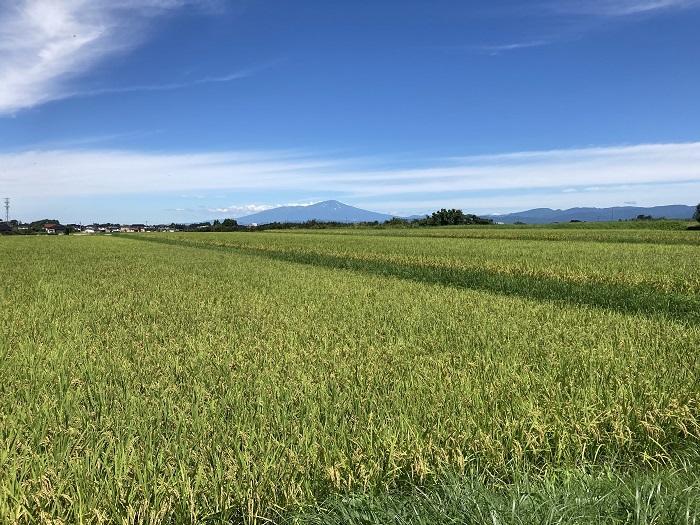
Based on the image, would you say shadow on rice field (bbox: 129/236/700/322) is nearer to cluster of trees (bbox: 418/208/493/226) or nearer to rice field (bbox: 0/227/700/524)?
rice field (bbox: 0/227/700/524)

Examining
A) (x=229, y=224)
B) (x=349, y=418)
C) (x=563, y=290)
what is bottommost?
(x=563, y=290)

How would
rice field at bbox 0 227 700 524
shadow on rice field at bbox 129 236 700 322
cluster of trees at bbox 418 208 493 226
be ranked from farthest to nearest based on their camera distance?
cluster of trees at bbox 418 208 493 226 → shadow on rice field at bbox 129 236 700 322 → rice field at bbox 0 227 700 524

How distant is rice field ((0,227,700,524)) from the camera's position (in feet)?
9.31

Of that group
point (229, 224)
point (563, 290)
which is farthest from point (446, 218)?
point (563, 290)

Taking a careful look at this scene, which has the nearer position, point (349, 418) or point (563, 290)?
point (349, 418)

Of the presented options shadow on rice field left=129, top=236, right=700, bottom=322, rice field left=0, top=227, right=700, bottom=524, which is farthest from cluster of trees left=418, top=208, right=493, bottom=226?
rice field left=0, top=227, right=700, bottom=524

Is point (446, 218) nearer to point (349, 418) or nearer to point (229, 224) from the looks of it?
point (229, 224)

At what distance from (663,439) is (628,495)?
4.90 feet

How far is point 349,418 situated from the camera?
3982 millimetres

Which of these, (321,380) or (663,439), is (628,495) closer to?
(663,439)

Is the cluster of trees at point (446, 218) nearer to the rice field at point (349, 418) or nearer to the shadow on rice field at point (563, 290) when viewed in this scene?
the shadow on rice field at point (563, 290)

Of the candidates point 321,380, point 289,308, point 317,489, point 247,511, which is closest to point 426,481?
point 317,489

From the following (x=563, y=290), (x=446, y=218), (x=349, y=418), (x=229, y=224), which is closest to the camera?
(x=349, y=418)

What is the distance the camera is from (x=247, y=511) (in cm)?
288
